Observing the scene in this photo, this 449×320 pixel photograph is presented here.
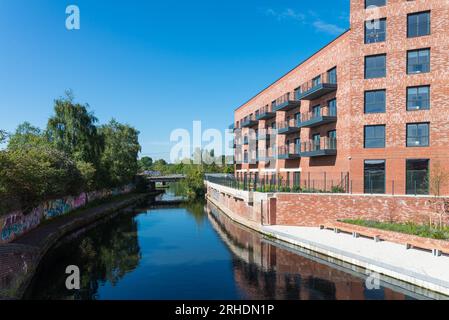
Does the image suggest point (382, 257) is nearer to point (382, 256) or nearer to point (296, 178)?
point (382, 256)

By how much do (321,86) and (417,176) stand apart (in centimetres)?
952

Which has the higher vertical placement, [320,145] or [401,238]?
[320,145]

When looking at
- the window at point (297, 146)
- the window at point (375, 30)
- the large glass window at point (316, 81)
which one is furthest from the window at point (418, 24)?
the window at point (297, 146)

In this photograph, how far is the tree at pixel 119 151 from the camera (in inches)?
1641

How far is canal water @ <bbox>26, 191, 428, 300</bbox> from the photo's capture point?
1157cm

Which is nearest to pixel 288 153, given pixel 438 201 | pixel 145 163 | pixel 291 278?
pixel 438 201

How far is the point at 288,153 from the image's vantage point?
3052 cm

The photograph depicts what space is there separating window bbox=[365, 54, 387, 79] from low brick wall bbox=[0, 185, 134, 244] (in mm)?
24796

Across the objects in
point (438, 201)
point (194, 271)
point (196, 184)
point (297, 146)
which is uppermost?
point (297, 146)

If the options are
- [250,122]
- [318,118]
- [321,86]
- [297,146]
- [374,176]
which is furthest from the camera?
[250,122]

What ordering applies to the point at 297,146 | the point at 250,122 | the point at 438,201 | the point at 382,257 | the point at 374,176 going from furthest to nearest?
the point at 250,122 < the point at 297,146 < the point at 374,176 < the point at 438,201 < the point at 382,257

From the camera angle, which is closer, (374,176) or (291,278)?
(291,278)
